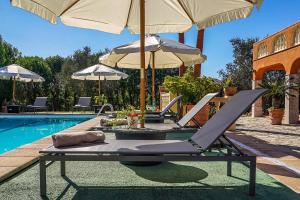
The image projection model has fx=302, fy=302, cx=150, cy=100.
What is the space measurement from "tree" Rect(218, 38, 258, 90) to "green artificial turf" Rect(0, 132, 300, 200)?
22794 millimetres

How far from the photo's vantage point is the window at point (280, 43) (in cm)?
1363

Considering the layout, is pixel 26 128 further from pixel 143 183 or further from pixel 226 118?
pixel 226 118

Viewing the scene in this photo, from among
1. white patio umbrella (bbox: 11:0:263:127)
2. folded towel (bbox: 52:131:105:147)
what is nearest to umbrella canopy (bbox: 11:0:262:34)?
white patio umbrella (bbox: 11:0:263:127)

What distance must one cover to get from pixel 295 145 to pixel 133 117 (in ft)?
12.2

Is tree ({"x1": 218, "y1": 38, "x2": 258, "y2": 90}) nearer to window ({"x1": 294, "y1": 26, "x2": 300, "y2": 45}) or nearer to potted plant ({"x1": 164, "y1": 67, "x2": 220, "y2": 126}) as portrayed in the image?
window ({"x1": 294, "y1": 26, "x2": 300, "y2": 45})

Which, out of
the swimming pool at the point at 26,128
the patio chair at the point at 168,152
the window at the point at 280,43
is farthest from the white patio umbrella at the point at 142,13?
the window at the point at 280,43

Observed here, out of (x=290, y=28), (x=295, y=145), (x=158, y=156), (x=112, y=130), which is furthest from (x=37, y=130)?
(x=290, y=28)

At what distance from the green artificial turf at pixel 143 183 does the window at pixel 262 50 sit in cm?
1286

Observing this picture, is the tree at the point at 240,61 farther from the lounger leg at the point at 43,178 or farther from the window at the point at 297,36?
the lounger leg at the point at 43,178

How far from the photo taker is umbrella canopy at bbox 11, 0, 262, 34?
490cm

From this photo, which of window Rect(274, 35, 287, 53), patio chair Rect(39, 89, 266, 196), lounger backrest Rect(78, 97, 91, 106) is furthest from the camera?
Answer: lounger backrest Rect(78, 97, 91, 106)

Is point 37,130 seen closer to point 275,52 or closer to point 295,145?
point 295,145

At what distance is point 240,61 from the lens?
27094 mm

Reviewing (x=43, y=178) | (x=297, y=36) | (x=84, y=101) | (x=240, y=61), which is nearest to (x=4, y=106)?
(x=84, y=101)
